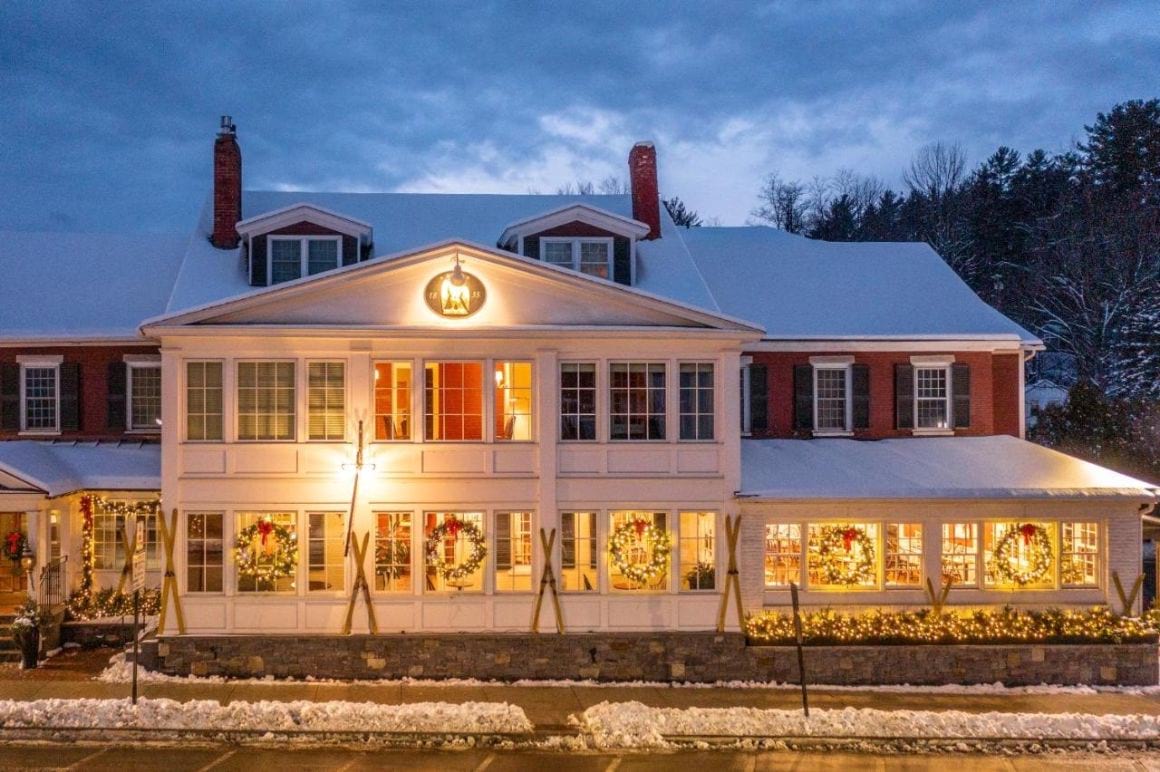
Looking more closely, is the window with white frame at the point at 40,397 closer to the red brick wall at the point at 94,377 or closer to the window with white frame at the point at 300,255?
the red brick wall at the point at 94,377

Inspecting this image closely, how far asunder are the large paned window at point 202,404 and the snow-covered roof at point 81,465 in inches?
118

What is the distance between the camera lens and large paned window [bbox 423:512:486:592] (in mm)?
18094

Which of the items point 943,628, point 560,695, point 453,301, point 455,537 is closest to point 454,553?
point 455,537

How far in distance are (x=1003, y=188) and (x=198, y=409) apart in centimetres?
4682

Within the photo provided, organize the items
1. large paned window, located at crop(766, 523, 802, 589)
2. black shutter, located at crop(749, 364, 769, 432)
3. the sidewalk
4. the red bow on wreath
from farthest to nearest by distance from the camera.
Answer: black shutter, located at crop(749, 364, 769, 432) < large paned window, located at crop(766, 523, 802, 589) < the red bow on wreath < the sidewalk

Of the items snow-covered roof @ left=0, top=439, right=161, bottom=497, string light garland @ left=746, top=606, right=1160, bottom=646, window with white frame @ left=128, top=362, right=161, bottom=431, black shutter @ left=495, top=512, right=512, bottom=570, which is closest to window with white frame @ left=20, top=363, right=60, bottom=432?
snow-covered roof @ left=0, top=439, right=161, bottom=497

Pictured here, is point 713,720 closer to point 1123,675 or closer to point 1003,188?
point 1123,675

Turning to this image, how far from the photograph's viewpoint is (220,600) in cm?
1781

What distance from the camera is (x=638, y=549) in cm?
1833

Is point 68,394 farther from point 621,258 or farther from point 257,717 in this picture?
point 621,258

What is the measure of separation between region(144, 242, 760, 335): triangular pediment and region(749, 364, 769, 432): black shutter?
4295 mm

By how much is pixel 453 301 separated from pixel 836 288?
11372mm

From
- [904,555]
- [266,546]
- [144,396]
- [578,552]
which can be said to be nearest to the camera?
[266,546]

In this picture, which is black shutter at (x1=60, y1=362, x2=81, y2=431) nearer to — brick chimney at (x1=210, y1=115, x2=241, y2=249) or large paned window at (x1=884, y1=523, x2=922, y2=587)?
brick chimney at (x1=210, y1=115, x2=241, y2=249)
